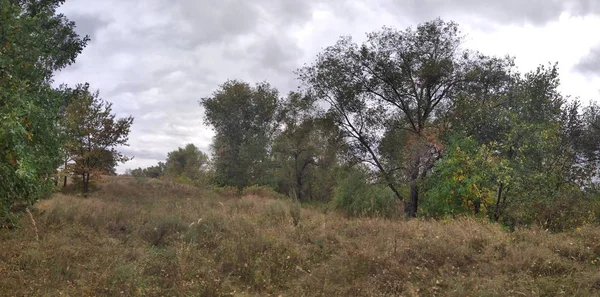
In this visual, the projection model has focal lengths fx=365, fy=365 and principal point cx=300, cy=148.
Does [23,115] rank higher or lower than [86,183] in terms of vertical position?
higher

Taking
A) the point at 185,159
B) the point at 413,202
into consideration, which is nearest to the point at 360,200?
the point at 413,202

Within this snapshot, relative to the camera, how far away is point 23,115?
517 cm

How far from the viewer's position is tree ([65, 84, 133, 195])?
62.9 ft

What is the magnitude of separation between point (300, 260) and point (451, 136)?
30.0 feet

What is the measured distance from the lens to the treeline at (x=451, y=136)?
11.0 meters

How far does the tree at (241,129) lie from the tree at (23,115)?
22.7 metres

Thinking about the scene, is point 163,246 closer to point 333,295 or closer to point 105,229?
point 105,229

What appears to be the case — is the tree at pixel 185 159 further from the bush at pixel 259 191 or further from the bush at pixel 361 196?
the bush at pixel 361 196

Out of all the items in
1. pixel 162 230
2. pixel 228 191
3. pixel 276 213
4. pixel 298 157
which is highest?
pixel 298 157

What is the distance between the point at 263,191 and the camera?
27922mm

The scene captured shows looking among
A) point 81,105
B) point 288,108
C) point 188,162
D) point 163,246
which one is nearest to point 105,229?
point 163,246

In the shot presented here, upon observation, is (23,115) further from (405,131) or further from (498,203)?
(405,131)

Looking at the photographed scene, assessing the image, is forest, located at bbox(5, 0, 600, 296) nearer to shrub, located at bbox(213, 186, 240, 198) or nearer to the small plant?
the small plant

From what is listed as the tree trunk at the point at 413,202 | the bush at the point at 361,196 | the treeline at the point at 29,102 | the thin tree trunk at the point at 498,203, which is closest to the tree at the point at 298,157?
the bush at the point at 361,196
